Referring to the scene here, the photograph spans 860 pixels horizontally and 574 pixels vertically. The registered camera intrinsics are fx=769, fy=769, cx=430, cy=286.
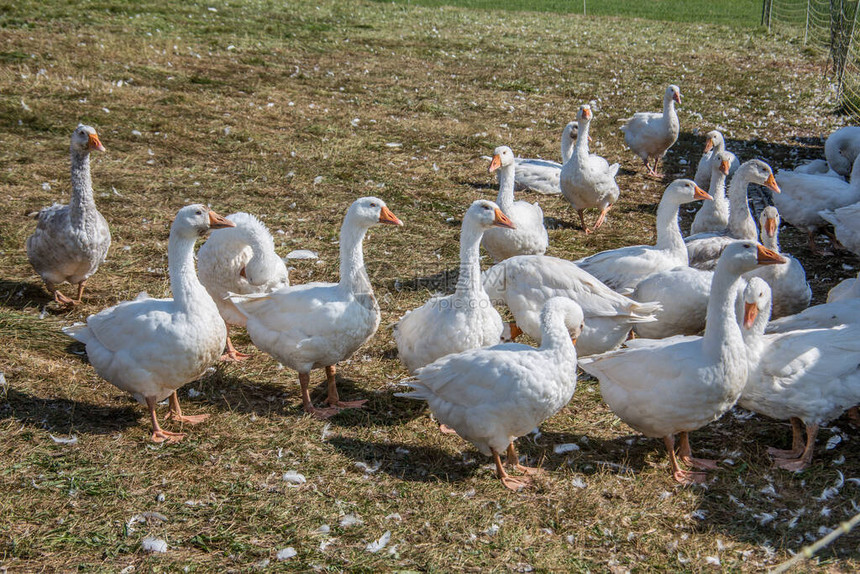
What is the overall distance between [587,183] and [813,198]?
2.56m

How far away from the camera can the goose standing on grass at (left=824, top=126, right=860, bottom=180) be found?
33.9 ft

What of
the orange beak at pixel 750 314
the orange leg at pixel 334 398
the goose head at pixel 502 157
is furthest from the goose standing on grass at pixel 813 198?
the orange leg at pixel 334 398

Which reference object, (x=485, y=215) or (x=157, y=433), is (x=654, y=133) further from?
(x=157, y=433)

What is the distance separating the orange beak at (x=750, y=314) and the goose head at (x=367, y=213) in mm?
2579

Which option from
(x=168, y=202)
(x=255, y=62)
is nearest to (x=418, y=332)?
(x=168, y=202)

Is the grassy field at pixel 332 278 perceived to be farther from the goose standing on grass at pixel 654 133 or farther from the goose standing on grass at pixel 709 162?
the goose standing on grass at pixel 709 162

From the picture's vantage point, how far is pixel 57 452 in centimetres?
492

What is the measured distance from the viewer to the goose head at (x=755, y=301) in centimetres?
545

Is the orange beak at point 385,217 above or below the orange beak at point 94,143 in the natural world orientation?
below

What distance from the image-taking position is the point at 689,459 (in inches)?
209

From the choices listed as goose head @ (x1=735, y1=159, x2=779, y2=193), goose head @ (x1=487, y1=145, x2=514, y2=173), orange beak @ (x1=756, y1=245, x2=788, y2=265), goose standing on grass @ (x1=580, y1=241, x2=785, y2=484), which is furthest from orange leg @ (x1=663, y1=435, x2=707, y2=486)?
goose head @ (x1=735, y1=159, x2=779, y2=193)

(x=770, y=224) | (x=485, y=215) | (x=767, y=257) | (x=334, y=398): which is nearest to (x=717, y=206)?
(x=770, y=224)

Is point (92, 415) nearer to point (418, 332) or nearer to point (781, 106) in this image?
point (418, 332)

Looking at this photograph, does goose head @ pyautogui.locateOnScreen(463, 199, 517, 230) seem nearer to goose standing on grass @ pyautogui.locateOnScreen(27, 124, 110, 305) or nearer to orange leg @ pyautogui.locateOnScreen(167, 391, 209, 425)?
orange leg @ pyautogui.locateOnScreen(167, 391, 209, 425)
